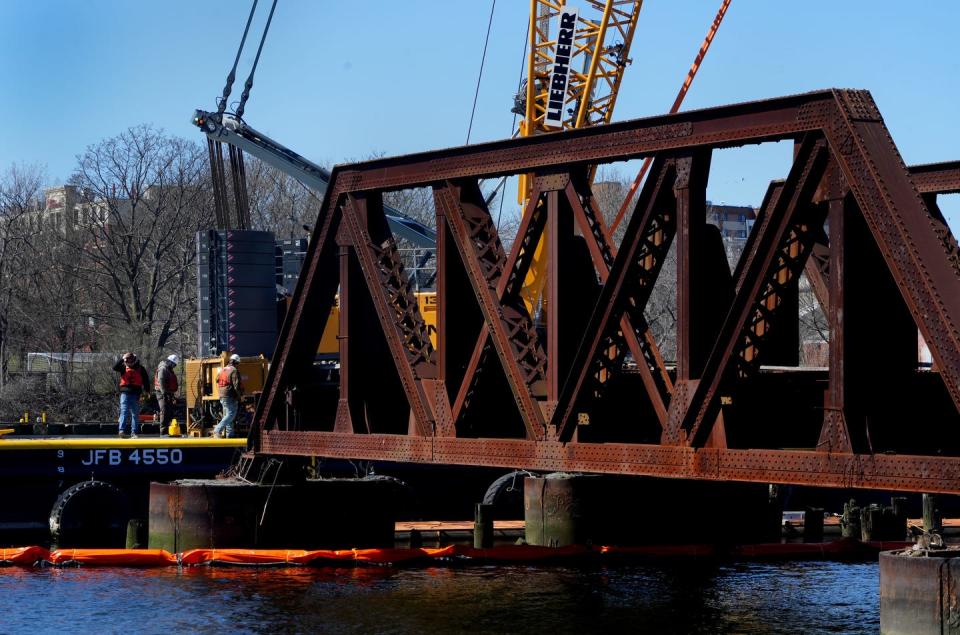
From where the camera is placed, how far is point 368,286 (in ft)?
67.7

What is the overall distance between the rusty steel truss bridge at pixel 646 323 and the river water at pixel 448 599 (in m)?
2.30

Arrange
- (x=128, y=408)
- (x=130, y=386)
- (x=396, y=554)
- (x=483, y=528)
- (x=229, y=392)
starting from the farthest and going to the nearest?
(x=128, y=408) → (x=130, y=386) → (x=229, y=392) → (x=483, y=528) → (x=396, y=554)

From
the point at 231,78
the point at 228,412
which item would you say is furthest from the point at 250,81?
the point at 228,412

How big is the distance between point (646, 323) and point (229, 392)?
51.6ft

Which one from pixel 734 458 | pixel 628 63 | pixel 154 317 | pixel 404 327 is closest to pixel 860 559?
pixel 404 327

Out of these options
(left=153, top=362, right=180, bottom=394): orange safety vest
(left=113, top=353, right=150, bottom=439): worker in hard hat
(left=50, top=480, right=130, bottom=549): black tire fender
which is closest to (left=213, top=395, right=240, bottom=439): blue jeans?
(left=113, top=353, right=150, bottom=439): worker in hard hat

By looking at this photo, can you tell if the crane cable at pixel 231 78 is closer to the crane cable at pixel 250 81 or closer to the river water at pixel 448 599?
the crane cable at pixel 250 81

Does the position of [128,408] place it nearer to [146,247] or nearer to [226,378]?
[226,378]

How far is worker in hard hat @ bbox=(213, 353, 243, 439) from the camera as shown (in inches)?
1206

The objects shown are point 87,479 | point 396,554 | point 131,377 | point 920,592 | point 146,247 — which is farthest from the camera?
point 146,247

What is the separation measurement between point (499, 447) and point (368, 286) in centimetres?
354

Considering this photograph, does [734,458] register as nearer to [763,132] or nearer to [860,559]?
[763,132]

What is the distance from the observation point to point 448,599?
73.5 feet

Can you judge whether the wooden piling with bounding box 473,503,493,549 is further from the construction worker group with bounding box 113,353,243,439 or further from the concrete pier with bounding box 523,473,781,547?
the construction worker group with bounding box 113,353,243,439
